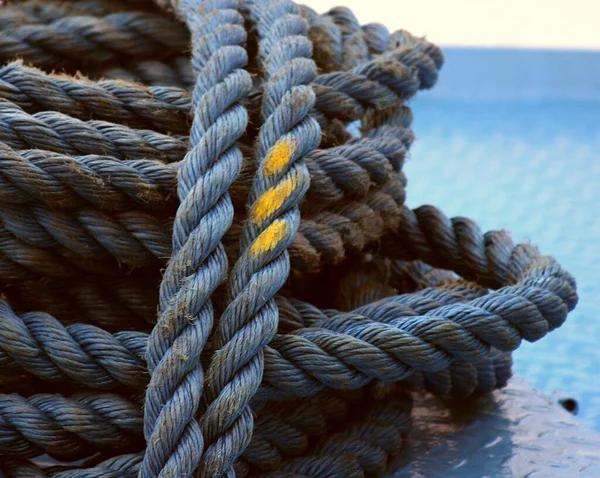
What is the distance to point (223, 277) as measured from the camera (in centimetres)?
72

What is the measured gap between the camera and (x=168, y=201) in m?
0.79

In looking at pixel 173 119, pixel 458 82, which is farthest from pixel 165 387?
pixel 458 82

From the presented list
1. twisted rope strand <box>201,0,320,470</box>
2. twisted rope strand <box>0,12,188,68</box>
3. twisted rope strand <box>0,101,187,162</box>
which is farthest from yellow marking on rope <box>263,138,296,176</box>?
twisted rope strand <box>0,12,188,68</box>

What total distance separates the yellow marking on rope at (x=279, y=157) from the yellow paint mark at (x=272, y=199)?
0.01 meters

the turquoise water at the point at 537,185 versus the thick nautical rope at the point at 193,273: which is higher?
the thick nautical rope at the point at 193,273

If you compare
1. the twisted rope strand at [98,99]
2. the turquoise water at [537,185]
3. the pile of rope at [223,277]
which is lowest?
the turquoise water at [537,185]

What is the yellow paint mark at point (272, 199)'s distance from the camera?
2.45 ft

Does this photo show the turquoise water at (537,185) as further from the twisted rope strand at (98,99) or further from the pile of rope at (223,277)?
the twisted rope strand at (98,99)

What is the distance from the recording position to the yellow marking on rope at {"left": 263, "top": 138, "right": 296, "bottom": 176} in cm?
76

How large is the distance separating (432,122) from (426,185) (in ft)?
2.10

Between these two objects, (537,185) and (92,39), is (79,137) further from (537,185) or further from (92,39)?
(537,185)

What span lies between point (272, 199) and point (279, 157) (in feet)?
0.13

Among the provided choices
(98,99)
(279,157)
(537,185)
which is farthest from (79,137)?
(537,185)

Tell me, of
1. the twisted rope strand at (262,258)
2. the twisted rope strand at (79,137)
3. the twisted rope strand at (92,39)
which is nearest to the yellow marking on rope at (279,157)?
the twisted rope strand at (262,258)
